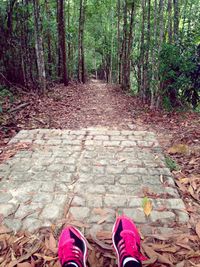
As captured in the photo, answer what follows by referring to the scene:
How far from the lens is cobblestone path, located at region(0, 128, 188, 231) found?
264cm

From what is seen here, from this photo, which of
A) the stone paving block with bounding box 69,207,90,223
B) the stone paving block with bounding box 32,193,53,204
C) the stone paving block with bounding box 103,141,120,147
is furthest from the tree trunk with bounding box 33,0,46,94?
the stone paving block with bounding box 69,207,90,223

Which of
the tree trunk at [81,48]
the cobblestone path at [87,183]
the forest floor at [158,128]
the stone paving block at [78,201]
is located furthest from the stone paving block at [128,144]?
the tree trunk at [81,48]

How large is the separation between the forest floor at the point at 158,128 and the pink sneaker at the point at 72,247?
0.15m

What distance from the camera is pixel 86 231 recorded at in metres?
2.44

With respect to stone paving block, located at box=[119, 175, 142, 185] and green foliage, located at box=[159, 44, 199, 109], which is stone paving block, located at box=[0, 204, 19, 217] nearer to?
stone paving block, located at box=[119, 175, 142, 185]

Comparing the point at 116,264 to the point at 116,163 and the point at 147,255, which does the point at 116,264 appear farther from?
the point at 116,163

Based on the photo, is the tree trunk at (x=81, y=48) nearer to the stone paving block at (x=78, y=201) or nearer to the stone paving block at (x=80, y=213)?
the stone paving block at (x=78, y=201)

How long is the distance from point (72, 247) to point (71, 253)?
2.4 inches

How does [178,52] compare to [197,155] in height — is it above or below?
above

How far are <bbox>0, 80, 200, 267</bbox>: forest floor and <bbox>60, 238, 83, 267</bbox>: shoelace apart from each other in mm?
196

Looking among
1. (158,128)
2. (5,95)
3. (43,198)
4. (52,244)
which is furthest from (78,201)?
(5,95)

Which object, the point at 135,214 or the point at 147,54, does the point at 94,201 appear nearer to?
the point at 135,214

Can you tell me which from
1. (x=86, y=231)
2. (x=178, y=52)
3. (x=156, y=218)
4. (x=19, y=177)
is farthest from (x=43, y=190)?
(x=178, y=52)

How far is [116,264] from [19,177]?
1.84 m
